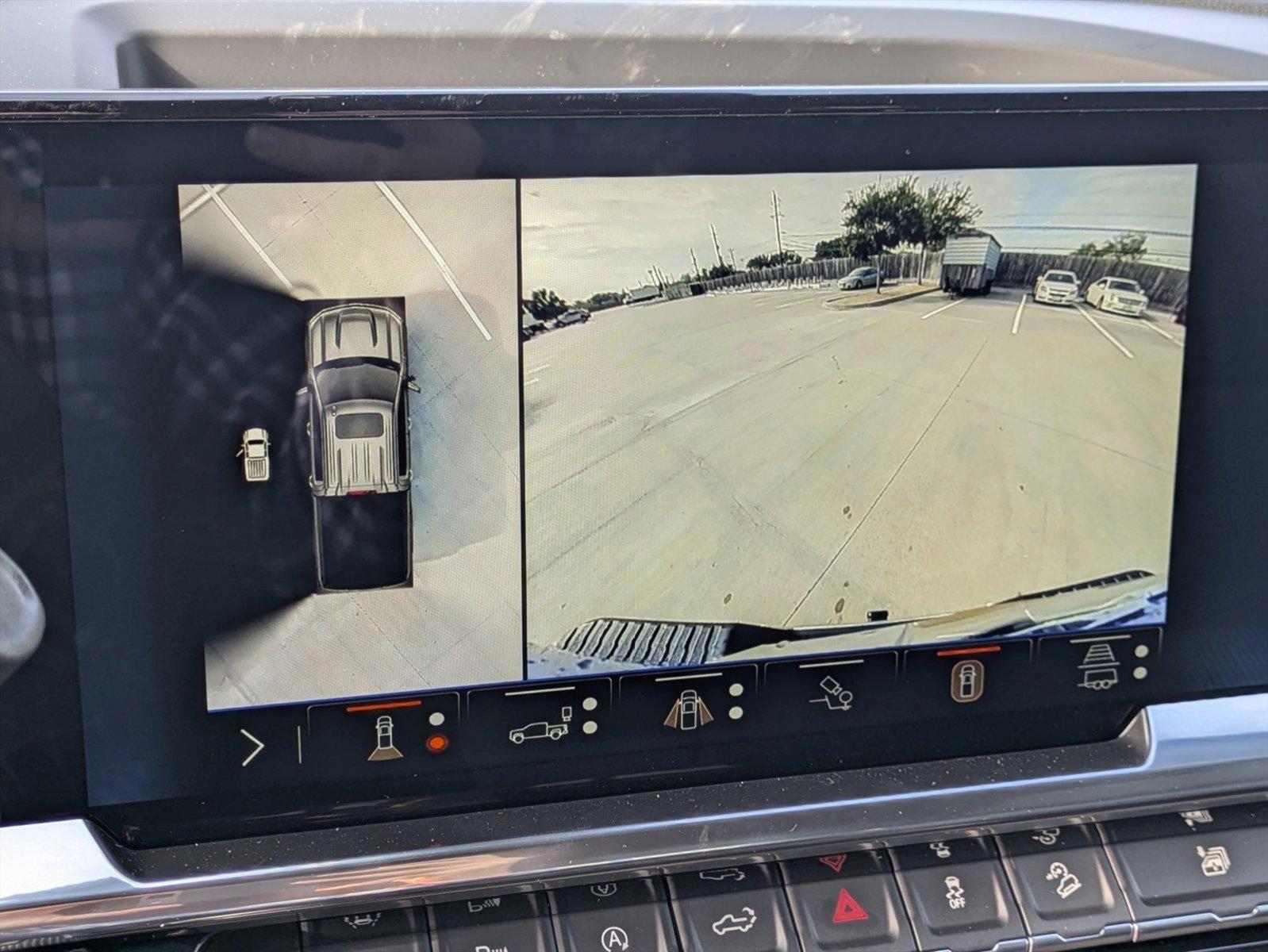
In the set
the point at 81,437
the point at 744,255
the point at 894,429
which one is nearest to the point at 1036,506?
the point at 894,429

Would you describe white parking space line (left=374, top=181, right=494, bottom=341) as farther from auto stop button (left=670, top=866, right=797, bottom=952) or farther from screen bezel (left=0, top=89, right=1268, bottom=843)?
auto stop button (left=670, top=866, right=797, bottom=952)

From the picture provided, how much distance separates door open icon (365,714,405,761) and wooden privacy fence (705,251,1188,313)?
278mm

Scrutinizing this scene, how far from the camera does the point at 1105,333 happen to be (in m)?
0.68

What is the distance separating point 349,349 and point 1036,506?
0.38 meters

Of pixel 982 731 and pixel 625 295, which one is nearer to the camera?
pixel 625 295

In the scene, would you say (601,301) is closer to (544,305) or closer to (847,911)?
(544,305)

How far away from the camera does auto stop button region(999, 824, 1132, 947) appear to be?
688 mm

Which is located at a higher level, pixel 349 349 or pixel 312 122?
pixel 312 122

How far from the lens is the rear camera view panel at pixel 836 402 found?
616 millimetres

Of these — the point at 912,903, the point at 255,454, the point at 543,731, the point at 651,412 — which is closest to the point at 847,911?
the point at 912,903

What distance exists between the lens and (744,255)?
0.62 metres

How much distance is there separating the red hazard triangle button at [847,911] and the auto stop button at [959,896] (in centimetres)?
3

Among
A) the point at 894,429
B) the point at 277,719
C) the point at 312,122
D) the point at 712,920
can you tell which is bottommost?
the point at 712,920

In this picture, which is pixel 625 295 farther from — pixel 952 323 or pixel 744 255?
pixel 952 323
